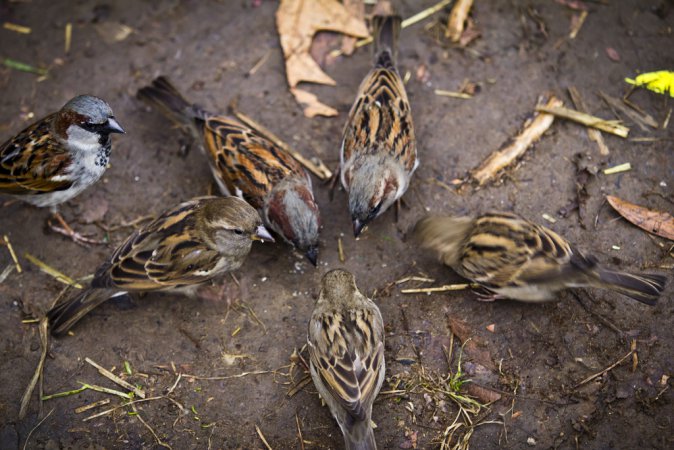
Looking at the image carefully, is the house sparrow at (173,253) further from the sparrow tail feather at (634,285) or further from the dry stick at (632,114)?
the dry stick at (632,114)

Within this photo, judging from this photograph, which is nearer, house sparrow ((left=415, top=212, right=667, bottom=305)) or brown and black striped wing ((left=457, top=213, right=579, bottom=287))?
house sparrow ((left=415, top=212, right=667, bottom=305))

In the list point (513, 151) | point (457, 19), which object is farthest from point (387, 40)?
point (513, 151)

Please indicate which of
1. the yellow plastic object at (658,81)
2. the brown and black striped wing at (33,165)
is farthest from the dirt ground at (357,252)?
the brown and black striped wing at (33,165)

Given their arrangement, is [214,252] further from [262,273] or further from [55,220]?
[55,220]

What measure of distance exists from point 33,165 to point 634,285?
15.2ft

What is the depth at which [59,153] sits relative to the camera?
16.7 ft

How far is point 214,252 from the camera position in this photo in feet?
16.1

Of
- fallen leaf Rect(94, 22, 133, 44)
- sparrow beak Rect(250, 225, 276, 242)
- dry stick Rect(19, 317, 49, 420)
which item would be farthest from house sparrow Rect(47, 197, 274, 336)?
fallen leaf Rect(94, 22, 133, 44)

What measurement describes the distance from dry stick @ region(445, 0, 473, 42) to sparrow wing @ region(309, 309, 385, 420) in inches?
128

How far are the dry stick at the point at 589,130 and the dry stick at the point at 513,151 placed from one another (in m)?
0.22

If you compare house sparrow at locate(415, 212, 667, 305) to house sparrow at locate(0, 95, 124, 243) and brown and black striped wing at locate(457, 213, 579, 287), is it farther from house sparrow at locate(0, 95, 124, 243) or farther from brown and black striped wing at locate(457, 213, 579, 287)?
house sparrow at locate(0, 95, 124, 243)

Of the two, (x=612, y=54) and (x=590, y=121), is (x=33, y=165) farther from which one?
(x=612, y=54)

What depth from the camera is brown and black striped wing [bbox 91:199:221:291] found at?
15.8 feet

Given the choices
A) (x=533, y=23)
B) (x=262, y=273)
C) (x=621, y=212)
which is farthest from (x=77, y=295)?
(x=533, y=23)
